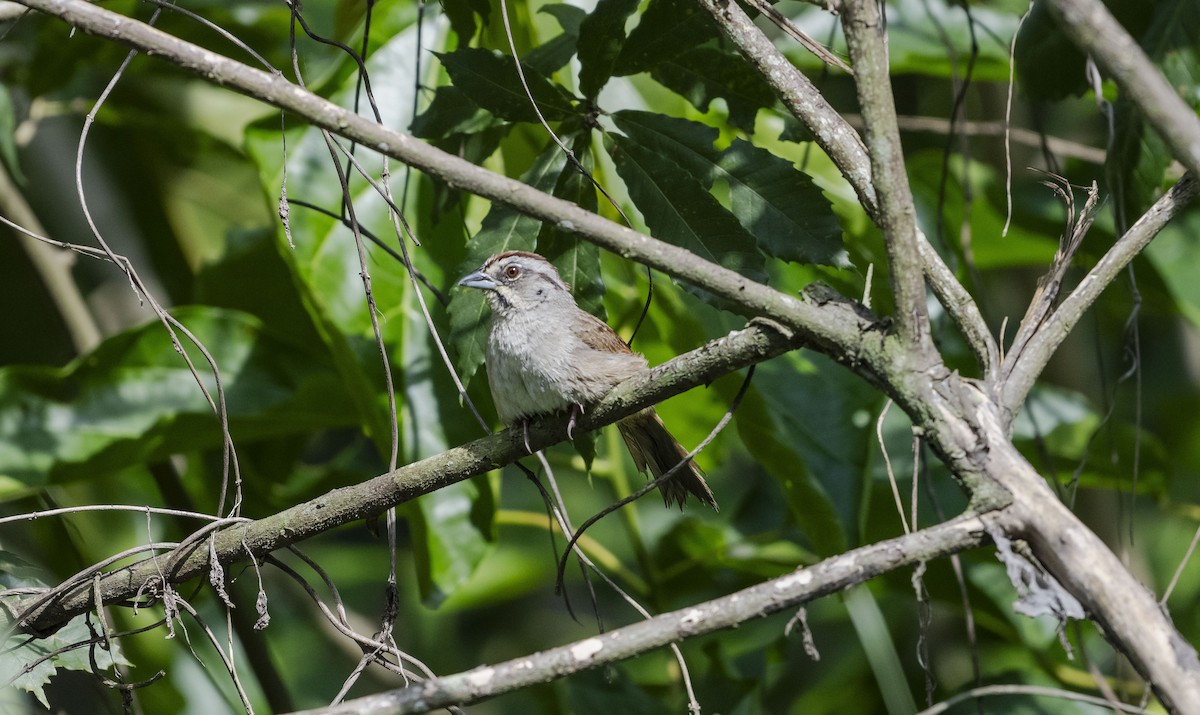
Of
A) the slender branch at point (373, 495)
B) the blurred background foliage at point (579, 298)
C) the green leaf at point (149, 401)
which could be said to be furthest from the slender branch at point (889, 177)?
the green leaf at point (149, 401)

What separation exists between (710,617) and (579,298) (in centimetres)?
129

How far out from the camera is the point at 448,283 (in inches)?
131

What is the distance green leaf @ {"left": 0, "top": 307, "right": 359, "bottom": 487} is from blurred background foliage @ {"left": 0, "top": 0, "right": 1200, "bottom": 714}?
0.01m

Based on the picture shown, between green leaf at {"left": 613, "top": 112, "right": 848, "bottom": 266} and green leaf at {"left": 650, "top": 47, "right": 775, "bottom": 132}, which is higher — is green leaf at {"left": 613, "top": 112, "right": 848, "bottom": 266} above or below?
below

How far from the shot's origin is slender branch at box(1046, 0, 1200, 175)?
142cm

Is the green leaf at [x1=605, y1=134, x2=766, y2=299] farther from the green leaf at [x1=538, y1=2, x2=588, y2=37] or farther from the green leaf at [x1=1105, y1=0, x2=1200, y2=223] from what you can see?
the green leaf at [x1=1105, y1=0, x2=1200, y2=223]

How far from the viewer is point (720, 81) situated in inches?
114

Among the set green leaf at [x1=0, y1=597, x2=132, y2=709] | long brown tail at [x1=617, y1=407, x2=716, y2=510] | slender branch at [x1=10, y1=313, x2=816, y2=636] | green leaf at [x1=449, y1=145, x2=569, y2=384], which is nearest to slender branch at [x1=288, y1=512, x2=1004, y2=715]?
slender branch at [x1=10, y1=313, x2=816, y2=636]

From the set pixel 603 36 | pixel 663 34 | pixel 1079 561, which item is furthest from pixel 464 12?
pixel 1079 561

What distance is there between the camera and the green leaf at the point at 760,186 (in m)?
2.52

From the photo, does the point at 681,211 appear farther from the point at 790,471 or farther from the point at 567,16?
the point at 790,471

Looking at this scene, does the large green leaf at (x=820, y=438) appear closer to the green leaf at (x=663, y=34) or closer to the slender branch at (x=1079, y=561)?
the green leaf at (x=663, y=34)

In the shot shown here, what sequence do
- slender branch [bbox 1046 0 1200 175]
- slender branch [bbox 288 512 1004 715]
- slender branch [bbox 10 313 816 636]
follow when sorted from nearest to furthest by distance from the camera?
1. slender branch [bbox 1046 0 1200 175]
2. slender branch [bbox 288 512 1004 715]
3. slender branch [bbox 10 313 816 636]

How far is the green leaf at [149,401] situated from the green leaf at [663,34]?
166 centimetres
